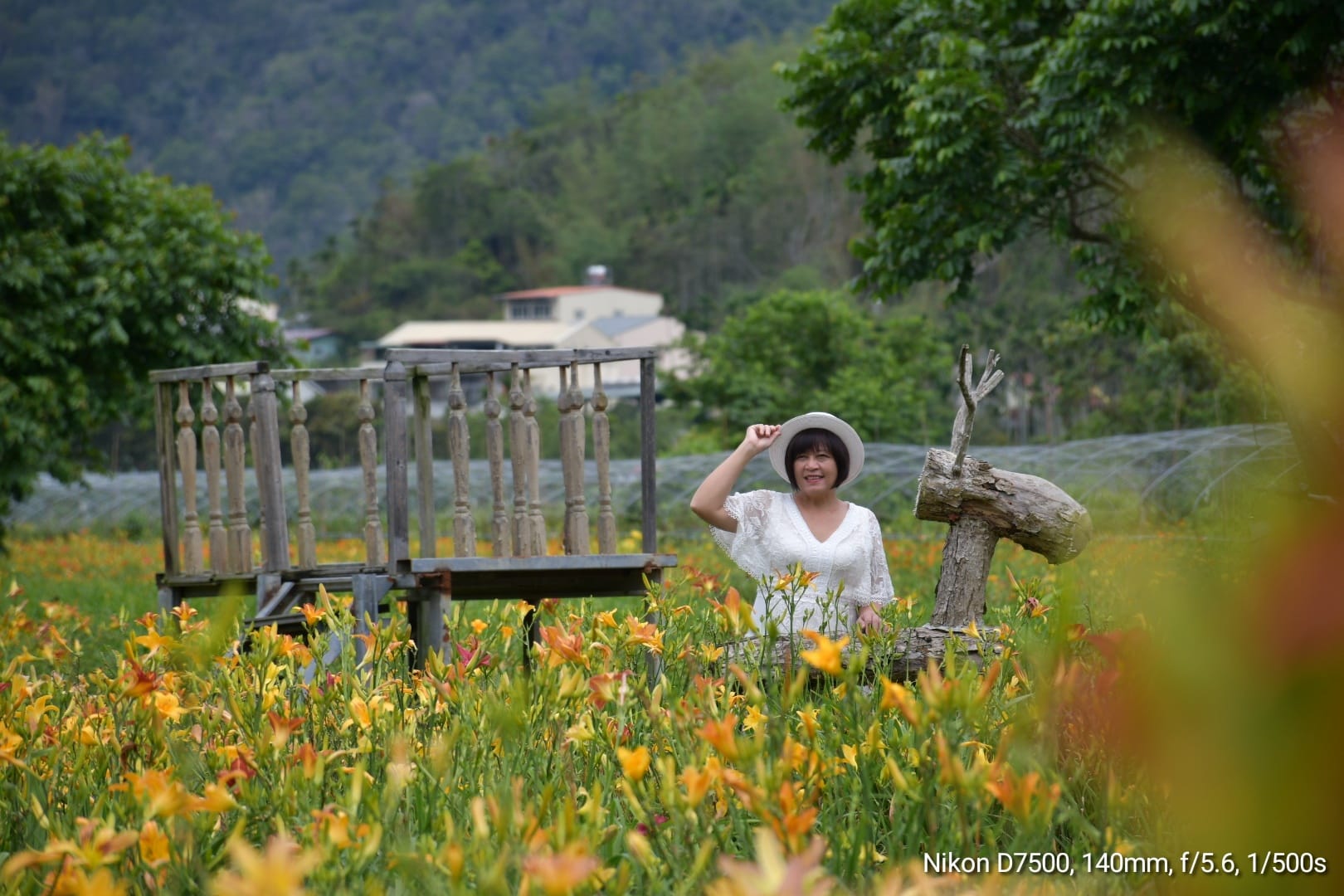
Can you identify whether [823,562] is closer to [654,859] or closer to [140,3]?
[654,859]

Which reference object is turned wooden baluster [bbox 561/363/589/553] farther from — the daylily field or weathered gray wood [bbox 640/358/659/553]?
the daylily field

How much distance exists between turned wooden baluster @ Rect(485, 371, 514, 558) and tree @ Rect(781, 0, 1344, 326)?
17.5 feet

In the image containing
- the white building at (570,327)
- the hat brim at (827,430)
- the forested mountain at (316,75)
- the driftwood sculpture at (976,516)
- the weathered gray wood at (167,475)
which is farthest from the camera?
the forested mountain at (316,75)

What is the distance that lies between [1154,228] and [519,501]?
11.7ft

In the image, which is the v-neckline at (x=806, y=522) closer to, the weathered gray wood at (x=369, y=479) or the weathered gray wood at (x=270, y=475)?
the weathered gray wood at (x=369, y=479)

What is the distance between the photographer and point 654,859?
1718 mm

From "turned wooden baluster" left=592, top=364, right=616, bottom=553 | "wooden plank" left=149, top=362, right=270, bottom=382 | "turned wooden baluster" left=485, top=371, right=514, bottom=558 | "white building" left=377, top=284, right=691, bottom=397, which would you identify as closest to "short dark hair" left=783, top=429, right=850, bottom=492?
"turned wooden baluster" left=592, top=364, right=616, bottom=553

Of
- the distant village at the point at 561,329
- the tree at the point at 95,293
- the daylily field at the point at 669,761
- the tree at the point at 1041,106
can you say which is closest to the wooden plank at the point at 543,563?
the daylily field at the point at 669,761

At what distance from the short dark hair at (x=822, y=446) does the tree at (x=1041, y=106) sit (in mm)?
4979

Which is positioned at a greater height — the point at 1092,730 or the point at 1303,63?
the point at 1303,63

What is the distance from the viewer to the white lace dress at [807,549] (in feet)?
A: 14.2

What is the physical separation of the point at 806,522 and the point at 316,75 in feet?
425

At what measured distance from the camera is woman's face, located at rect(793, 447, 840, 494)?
14.6ft

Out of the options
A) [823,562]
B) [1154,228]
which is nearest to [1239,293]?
[1154,228]
